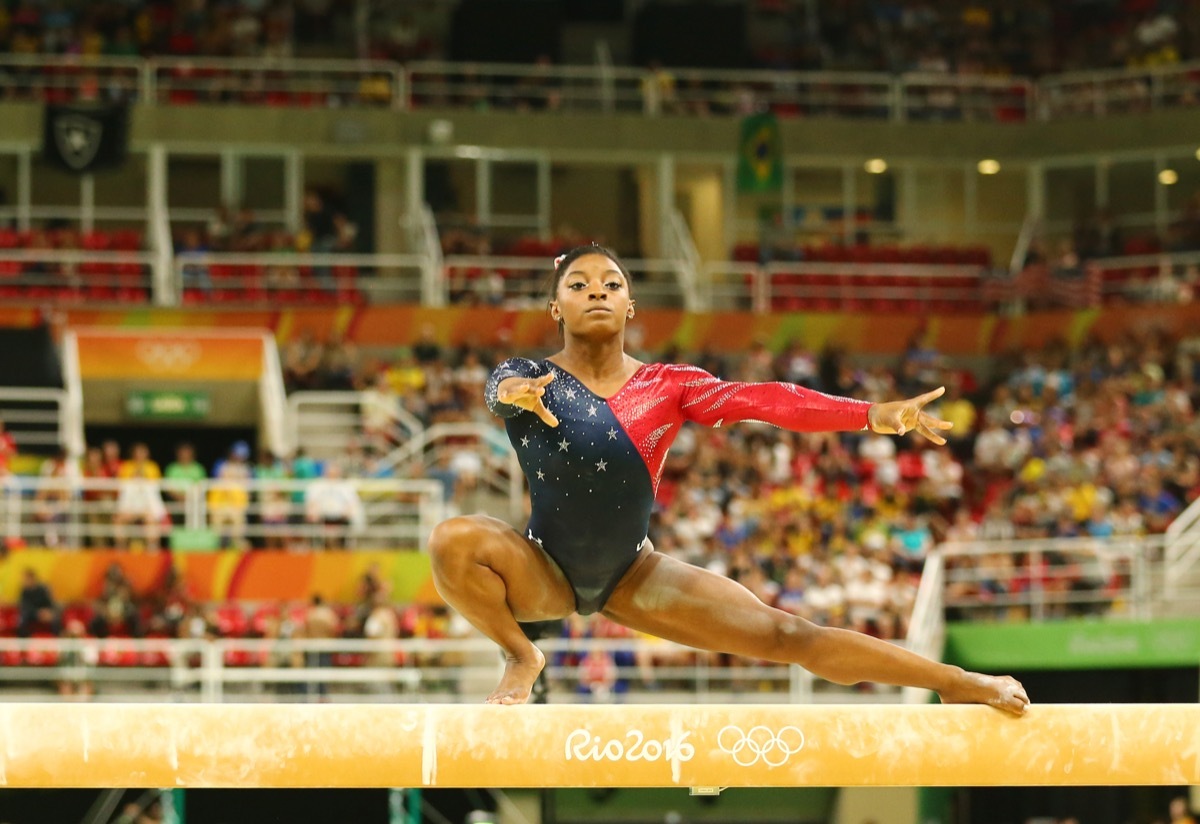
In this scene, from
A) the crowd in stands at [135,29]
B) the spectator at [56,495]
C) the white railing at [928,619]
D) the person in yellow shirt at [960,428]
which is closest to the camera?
the white railing at [928,619]

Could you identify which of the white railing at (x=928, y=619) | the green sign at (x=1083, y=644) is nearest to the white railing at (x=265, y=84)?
the white railing at (x=928, y=619)

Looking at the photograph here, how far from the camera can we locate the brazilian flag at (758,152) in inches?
996

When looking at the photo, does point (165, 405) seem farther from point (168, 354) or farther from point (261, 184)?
point (261, 184)

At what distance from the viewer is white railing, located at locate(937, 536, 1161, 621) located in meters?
15.8

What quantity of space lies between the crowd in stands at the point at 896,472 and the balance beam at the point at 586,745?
9940 mm

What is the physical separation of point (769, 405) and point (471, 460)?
42.7 feet

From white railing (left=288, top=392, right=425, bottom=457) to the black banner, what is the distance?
5.36m

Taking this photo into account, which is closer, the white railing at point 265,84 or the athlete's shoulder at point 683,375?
the athlete's shoulder at point 683,375

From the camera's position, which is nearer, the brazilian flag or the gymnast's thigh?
the gymnast's thigh

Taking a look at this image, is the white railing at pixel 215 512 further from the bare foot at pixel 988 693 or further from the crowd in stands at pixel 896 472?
the bare foot at pixel 988 693

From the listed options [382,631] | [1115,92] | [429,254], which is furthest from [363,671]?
[1115,92]

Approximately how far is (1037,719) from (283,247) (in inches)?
756

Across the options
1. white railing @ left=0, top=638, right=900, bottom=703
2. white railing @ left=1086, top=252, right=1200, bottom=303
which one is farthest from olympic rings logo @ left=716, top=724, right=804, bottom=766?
white railing @ left=1086, top=252, right=1200, bottom=303

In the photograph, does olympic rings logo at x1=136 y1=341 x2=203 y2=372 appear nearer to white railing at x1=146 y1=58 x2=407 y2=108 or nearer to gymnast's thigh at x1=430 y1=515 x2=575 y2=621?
white railing at x1=146 y1=58 x2=407 y2=108
